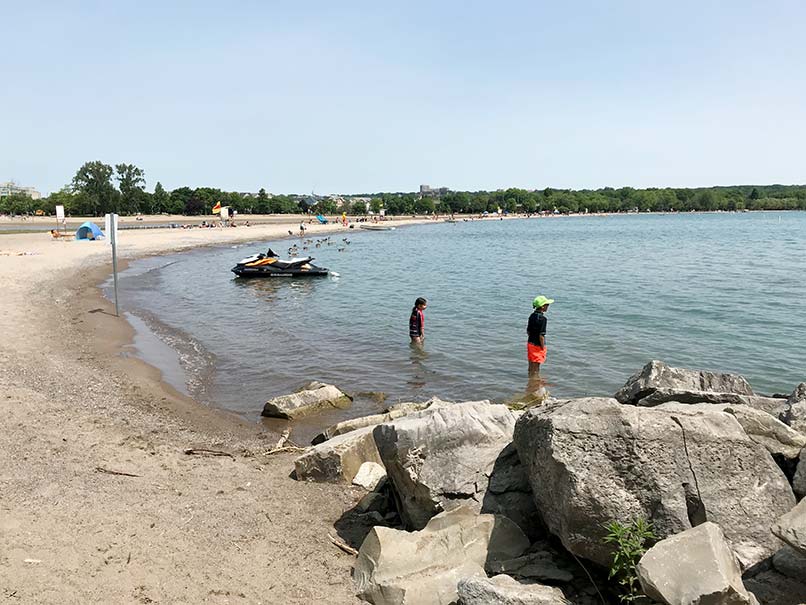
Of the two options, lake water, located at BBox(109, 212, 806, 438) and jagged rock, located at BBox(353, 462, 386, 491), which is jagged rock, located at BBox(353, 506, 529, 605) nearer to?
jagged rock, located at BBox(353, 462, 386, 491)

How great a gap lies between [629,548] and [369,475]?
12.9 feet

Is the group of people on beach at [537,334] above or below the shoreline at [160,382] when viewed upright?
above

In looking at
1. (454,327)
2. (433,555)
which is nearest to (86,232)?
(454,327)

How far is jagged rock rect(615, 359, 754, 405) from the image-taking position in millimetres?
7095

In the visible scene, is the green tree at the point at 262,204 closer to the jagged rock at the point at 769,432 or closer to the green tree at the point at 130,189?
the green tree at the point at 130,189

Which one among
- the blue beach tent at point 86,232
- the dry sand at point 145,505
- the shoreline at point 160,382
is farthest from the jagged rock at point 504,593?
the blue beach tent at point 86,232

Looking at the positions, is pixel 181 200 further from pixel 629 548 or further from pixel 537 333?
pixel 629 548

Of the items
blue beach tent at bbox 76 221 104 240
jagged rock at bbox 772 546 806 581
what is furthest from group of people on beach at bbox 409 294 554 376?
blue beach tent at bbox 76 221 104 240

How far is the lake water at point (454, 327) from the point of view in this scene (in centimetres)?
1484

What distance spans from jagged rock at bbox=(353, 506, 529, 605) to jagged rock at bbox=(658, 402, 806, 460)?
187cm

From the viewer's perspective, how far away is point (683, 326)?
2205 centimetres

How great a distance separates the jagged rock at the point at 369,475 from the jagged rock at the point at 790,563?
14.0 ft

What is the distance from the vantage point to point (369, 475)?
25.6ft

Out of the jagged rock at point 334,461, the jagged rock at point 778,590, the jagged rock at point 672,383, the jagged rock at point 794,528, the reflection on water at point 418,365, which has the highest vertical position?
the jagged rock at point 672,383
